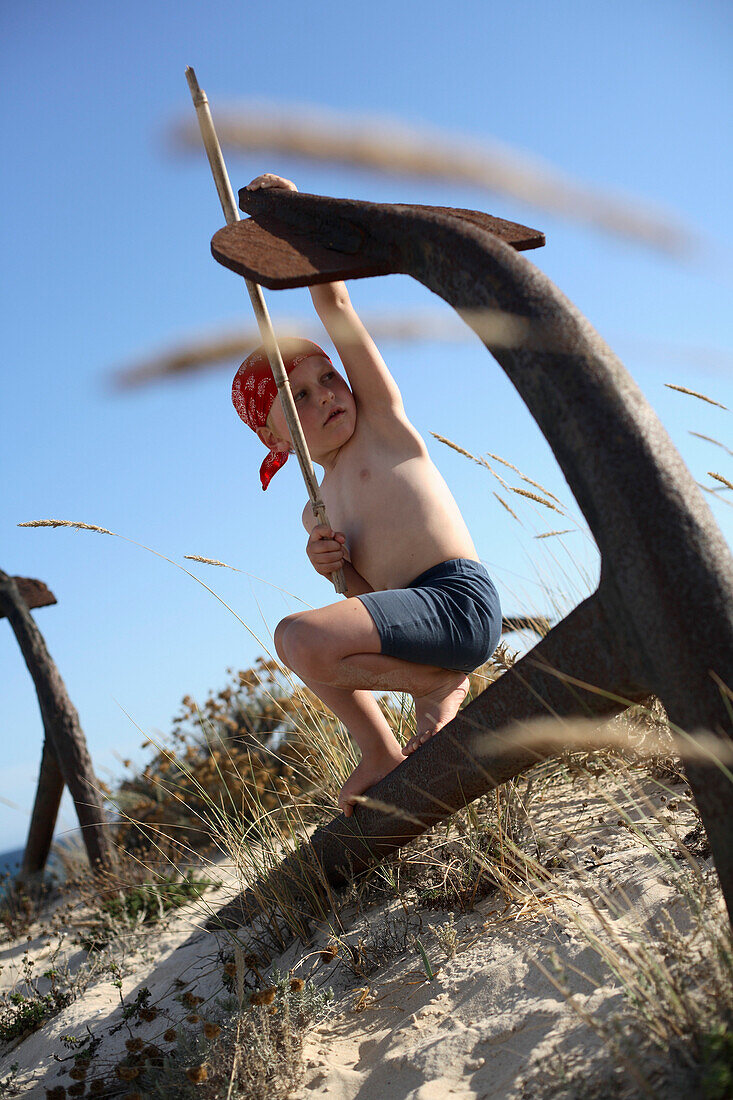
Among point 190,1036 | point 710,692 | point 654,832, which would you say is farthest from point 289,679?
point 710,692

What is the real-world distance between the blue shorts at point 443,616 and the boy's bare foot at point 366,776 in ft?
1.02

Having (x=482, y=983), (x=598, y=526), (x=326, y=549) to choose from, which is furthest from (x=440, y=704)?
(x=598, y=526)

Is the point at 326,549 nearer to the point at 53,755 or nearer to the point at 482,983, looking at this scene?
the point at 482,983

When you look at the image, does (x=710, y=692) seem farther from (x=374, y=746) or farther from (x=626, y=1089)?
(x=374, y=746)

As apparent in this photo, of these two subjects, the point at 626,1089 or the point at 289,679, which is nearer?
the point at 626,1089

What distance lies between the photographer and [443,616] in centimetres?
225

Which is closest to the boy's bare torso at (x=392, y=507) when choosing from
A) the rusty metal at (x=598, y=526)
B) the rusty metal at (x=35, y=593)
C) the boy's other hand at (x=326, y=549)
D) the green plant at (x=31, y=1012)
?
the boy's other hand at (x=326, y=549)

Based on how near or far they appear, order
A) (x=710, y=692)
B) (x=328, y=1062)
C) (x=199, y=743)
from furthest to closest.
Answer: (x=199, y=743), (x=328, y=1062), (x=710, y=692)

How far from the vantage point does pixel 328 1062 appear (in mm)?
1802

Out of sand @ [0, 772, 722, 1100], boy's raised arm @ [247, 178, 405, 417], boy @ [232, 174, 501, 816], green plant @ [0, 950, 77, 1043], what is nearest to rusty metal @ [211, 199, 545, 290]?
boy @ [232, 174, 501, 816]

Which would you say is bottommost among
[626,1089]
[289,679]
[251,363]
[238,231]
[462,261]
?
[626,1089]

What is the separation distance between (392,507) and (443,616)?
0.40 m

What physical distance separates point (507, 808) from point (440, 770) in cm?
68

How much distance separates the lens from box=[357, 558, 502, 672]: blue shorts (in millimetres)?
2158
